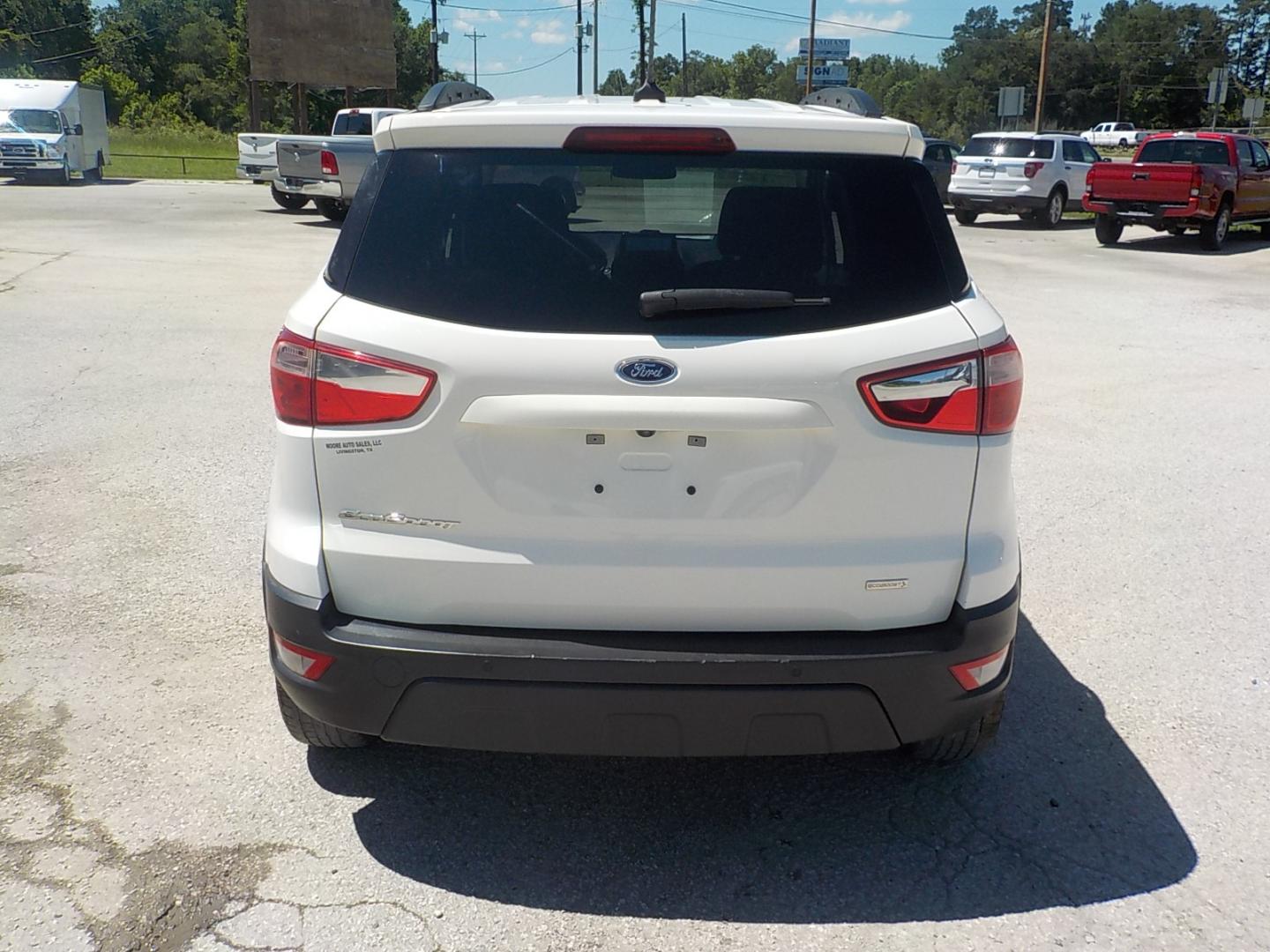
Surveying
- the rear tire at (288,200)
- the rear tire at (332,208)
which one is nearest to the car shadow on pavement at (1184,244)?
the rear tire at (332,208)

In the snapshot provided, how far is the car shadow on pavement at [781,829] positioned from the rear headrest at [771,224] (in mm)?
1566

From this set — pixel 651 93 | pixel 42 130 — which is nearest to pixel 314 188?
pixel 42 130

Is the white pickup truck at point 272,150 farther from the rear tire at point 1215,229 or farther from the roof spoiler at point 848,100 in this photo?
the roof spoiler at point 848,100

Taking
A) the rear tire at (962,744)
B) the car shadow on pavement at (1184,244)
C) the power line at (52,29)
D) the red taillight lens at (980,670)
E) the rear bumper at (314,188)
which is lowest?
the rear tire at (962,744)

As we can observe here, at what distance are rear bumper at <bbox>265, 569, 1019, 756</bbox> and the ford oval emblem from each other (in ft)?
2.00

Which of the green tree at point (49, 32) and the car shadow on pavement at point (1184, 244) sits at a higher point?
the green tree at point (49, 32)

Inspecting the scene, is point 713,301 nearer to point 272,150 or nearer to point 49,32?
point 272,150

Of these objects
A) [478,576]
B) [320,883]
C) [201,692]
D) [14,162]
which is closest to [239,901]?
[320,883]

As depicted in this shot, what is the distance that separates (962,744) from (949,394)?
114cm

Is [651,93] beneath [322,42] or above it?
beneath

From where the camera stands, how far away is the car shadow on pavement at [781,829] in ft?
9.75

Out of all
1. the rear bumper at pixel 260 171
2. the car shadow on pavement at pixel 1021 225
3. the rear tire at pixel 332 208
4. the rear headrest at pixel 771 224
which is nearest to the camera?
the rear headrest at pixel 771 224

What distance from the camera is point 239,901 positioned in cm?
288

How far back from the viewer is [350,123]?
27453 millimetres
